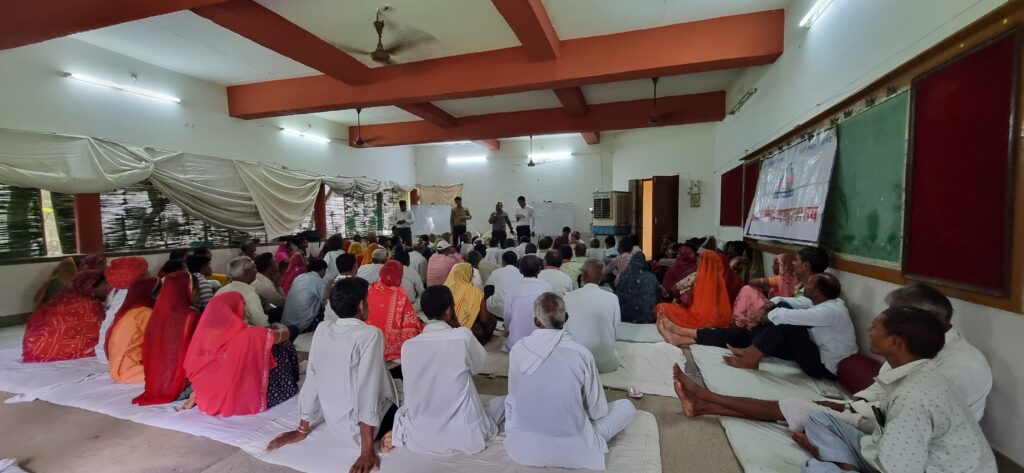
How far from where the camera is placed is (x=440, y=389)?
207 cm

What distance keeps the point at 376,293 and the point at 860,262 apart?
341 centimetres

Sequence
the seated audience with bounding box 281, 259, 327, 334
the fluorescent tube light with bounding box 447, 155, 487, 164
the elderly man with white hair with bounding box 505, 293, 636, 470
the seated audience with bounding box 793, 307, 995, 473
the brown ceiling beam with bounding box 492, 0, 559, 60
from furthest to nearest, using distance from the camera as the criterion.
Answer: the fluorescent tube light with bounding box 447, 155, 487, 164 < the seated audience with bounding box 281, 259, 327, 334 < the brown ceiling beam with bounding box 492, 0, 559, 60 < the elderly man with white hair with bounding box 505, 293, 636, 470 < the seated audience with bounding box 793, 307, 995, 473

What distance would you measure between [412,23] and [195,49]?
2884 millimetres

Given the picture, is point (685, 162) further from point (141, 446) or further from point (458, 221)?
point (141, 446)

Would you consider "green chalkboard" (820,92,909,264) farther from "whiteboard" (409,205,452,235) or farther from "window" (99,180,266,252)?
"whiteboard" (409,205,452,235)

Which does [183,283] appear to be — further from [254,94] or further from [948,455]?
[254,94]

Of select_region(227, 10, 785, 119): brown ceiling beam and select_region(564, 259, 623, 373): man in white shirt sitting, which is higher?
select_region(227, 10, 785, 119): brown ceiling beam

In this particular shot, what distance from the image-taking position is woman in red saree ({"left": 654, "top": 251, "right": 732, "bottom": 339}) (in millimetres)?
3967

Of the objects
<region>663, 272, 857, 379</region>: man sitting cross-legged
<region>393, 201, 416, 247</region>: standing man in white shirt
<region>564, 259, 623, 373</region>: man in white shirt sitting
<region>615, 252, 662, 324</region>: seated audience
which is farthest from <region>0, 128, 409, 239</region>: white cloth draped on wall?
<region>663, 272, 857, 379</region>: man sitting cross-legged

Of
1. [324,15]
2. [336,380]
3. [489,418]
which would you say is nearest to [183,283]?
[336,380]

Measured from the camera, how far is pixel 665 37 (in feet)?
14.4

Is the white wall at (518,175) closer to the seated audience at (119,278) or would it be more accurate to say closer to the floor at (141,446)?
the floor at (141,446)

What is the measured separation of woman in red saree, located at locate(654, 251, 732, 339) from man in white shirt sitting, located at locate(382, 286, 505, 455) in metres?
2.57

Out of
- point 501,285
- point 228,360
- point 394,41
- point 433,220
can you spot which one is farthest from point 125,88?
point 433,220
